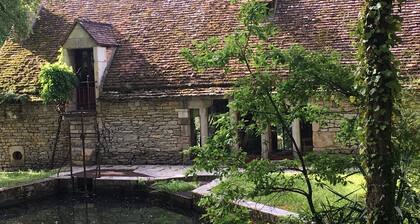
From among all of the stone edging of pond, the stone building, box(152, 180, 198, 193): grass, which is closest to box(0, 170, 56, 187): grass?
the stone edging of pond

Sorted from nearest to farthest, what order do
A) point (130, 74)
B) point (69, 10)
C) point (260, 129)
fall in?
point (260, 129), point (130, 74), point (69, 10)

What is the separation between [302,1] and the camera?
50.3 feet

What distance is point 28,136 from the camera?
15984 mm


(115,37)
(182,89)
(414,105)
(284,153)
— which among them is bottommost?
(284,153)

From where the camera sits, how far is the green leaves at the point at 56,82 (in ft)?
47.7

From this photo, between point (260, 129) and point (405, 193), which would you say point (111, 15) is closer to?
point (260, 129)

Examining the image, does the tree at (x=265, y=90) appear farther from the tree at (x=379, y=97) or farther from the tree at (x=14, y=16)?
the tree at (x=14, y=16)

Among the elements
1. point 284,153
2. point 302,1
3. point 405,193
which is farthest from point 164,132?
point 405,193

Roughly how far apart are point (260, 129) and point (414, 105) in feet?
5.77

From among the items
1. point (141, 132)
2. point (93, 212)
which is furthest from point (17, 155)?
point (93, 212)

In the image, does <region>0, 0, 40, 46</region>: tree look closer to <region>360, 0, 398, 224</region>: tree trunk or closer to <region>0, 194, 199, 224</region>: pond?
<region>0, 194, 199, 224</region>: pond

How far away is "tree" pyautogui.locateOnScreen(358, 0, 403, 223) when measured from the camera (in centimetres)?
457

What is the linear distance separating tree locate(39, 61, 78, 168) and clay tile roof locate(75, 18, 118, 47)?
46.8 inches

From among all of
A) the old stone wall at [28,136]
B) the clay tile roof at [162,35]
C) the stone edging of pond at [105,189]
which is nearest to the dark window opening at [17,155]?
the old stone wall at [28,136]
